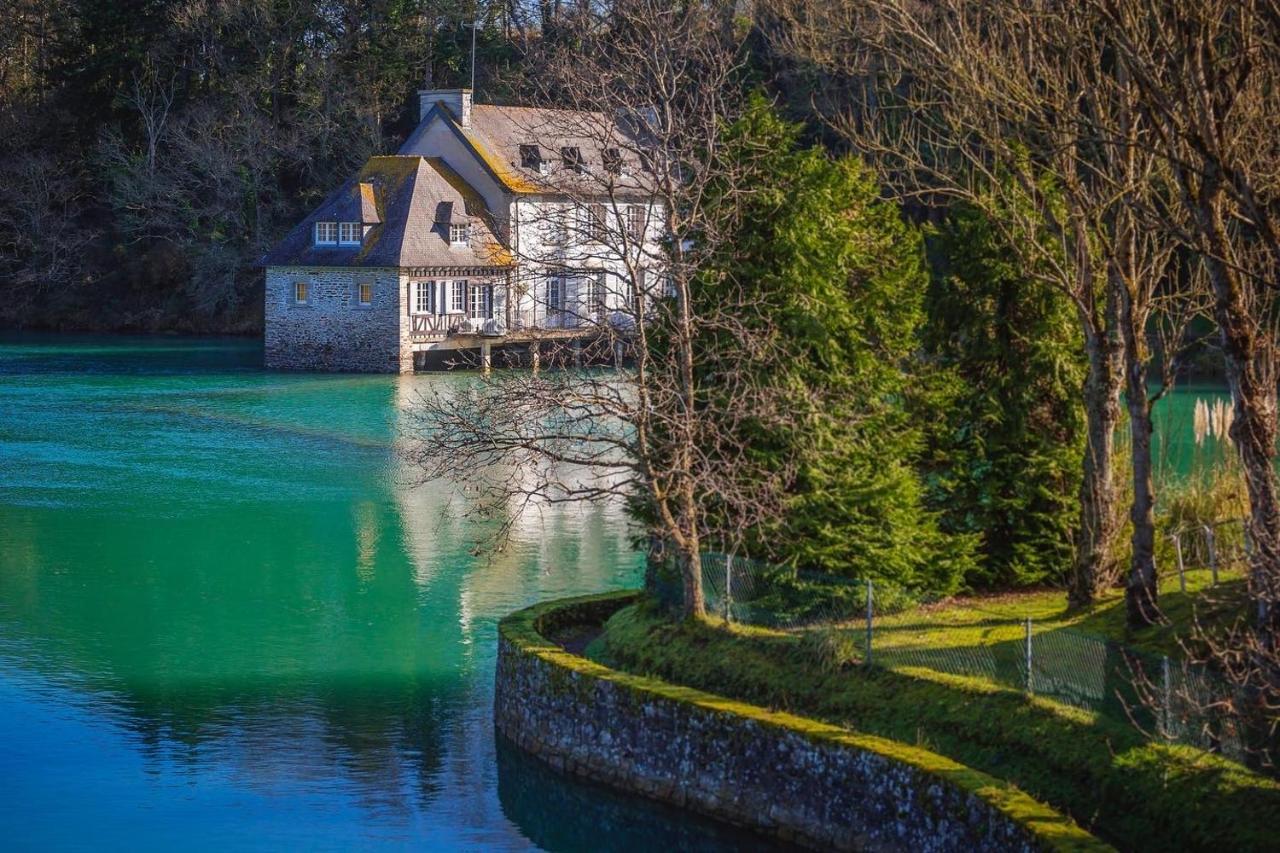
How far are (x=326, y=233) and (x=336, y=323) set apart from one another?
2.86m

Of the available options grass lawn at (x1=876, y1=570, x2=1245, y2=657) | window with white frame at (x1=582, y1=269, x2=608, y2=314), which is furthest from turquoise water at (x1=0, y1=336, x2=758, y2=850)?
window with white frame at (x1=582, y1=269, x2=608, y2=314)

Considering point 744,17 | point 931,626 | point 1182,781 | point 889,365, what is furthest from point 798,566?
point 744,17

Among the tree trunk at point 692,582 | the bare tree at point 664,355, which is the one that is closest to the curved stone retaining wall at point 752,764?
the tree trunk at point 692,582

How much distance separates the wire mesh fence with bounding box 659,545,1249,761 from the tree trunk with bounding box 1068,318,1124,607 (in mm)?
663

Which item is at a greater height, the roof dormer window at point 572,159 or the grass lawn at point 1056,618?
the roof dormer window at point 572,159

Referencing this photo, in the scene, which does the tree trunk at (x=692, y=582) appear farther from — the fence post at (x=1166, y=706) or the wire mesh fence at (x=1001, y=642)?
the fence post at (x=1166, y=706)

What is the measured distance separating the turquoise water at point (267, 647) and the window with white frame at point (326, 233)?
15267 millimetres

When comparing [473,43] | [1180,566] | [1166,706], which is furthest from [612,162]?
[473,43]

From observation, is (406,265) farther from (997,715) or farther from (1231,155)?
(1231,155)

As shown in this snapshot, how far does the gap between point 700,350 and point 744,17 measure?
145ft

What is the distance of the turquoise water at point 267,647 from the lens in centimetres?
1667

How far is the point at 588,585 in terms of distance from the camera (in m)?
25.2

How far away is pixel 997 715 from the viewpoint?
49.3 ft

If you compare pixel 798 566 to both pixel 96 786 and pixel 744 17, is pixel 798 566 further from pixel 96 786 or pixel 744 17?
pixel 744 17
